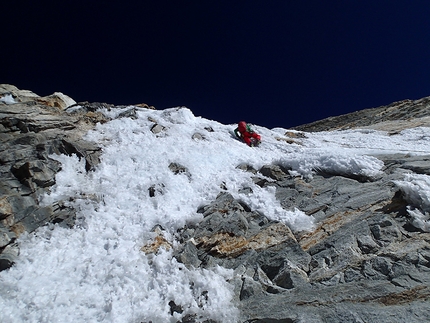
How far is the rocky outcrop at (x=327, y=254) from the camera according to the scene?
18.8 ft

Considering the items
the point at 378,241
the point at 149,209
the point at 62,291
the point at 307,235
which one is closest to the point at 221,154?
the point at 149,209

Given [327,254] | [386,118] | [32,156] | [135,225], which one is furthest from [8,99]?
[386,118]

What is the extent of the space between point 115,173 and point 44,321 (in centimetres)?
615

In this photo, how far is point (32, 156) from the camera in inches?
415

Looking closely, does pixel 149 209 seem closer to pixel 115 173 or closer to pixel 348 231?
pixel 115 173

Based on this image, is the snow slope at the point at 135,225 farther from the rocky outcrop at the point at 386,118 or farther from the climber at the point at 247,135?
the rocky outcrop at the point at 386,118

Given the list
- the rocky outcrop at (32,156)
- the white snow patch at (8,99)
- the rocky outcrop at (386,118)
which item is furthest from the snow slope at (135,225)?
the rocky outcrop at (386,118)

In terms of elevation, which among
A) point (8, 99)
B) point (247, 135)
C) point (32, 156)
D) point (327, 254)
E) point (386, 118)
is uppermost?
point (8, 99)

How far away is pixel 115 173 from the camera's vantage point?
11.3m

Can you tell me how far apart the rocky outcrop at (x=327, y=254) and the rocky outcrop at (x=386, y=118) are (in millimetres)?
17738

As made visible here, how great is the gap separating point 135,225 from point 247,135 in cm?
1056

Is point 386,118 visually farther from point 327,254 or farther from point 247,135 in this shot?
point 327,254

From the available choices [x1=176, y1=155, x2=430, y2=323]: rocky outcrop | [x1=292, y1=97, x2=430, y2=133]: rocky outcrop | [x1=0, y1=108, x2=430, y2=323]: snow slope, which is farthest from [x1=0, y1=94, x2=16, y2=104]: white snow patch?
[x1=292, y1=97, x2=430, y2=133]: rocky outcrop

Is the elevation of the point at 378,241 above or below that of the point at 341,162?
below
